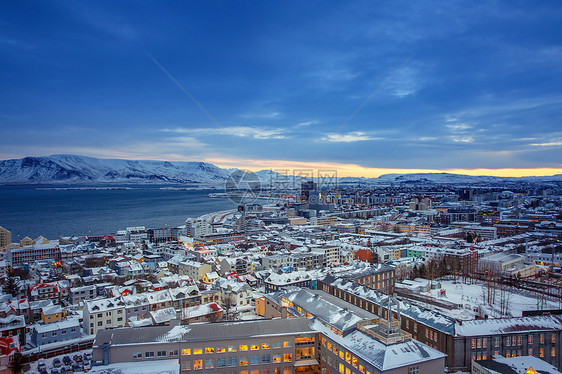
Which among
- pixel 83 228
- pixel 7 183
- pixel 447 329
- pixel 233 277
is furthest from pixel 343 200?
pixel 7 183

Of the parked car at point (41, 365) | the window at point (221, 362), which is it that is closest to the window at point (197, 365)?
the window at point (221, 362)

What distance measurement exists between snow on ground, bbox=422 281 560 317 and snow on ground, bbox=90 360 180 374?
29.6ft

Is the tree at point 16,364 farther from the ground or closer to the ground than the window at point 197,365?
closer to the ground

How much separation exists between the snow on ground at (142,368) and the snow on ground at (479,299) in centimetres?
902

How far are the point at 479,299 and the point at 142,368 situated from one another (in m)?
11.0

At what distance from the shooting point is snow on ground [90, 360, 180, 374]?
6.04m


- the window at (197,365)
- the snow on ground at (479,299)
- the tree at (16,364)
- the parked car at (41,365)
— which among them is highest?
the window at (197,365)

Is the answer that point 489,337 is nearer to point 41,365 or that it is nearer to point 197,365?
point 197,365

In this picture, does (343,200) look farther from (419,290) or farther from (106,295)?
(106,295)

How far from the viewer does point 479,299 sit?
12609 mm

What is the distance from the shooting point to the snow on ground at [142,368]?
6043 mm

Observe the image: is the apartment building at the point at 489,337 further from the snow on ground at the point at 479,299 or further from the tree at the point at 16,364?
the tree at the point at 16,364

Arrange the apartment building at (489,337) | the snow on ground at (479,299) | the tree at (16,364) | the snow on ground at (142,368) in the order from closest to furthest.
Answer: the snow on ground at (142,368) < the tree at (16,364) < the apartment building at (489,337) < the snow on ground at (479,299)

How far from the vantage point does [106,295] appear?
1194cm
